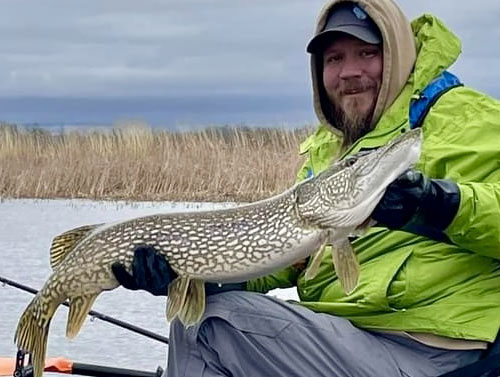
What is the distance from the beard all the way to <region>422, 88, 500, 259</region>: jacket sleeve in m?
0.30

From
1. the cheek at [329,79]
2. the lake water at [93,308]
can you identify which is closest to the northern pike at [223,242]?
the cheek at [329,79]

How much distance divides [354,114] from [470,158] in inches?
19.7

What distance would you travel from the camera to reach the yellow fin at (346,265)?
98.2 inches

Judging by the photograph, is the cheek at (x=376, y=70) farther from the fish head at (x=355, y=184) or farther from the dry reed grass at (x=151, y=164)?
the dry reed grass at (x=151, y=164)

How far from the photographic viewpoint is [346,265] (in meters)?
2.50

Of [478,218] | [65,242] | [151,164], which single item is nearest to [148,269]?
[65,242]

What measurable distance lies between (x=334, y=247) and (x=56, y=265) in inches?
29.0

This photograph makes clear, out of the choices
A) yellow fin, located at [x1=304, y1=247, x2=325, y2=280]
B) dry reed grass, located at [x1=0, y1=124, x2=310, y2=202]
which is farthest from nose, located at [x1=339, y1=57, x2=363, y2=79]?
dry reed grass, located at [x1=0, y1=124, x2=310, y2=202]

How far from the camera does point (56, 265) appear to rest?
107 inches

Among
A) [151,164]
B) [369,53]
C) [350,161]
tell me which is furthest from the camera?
[151,164]

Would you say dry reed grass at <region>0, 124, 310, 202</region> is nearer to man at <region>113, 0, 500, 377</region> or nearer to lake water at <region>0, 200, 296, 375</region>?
lake water at <region>0, 200, 296, 375</region>

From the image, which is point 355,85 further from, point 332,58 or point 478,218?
point 478,218

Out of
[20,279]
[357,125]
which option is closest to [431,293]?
[357,125]

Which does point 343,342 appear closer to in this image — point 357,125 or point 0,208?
point 357,125
